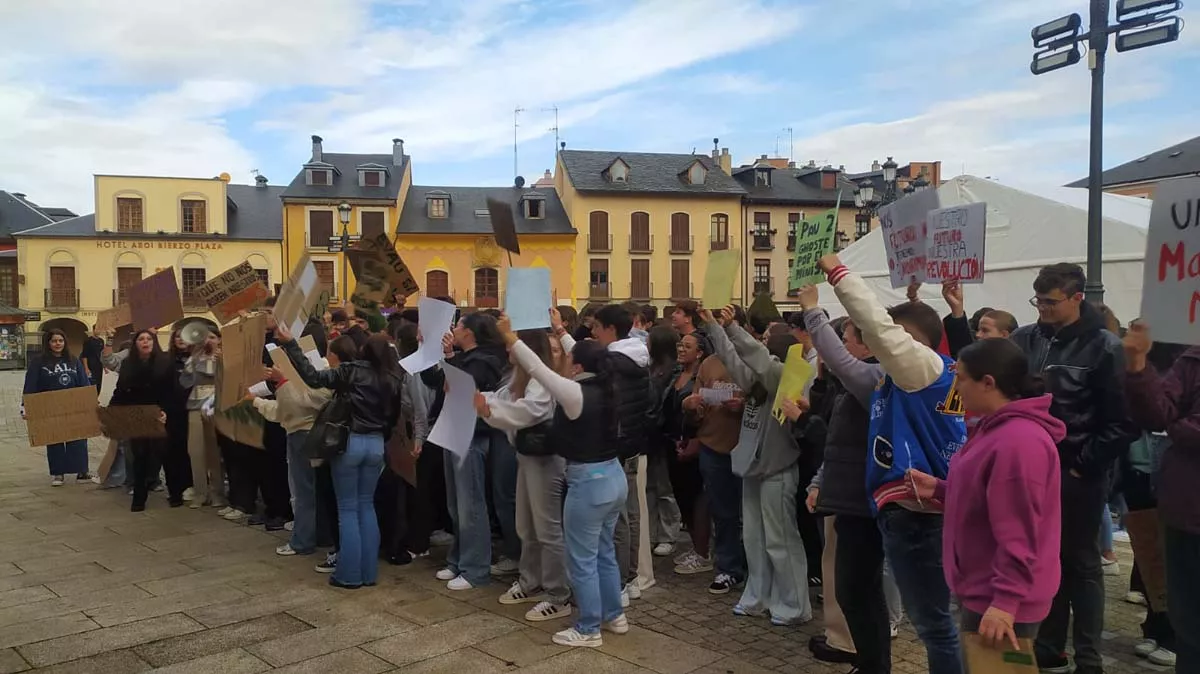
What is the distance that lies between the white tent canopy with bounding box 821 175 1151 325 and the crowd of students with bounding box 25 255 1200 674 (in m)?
6.48

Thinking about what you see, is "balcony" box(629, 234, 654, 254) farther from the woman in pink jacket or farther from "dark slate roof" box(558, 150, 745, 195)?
the woman in pink jacket

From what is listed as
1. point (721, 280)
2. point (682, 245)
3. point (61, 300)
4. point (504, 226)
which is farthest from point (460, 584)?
point (61, 300)

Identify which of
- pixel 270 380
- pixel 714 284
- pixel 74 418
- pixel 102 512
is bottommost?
pixel 102 512

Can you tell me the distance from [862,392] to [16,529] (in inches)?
322

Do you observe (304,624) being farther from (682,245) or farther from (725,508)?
(682,245)

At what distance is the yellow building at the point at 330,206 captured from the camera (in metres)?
44.2

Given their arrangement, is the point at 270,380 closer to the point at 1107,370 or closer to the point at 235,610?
the point at 235,610

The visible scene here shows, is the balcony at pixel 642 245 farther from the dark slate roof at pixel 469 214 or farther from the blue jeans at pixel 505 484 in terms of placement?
the blue jeans at pixel 505 484

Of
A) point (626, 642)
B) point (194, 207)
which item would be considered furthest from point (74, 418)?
point (194, 207)

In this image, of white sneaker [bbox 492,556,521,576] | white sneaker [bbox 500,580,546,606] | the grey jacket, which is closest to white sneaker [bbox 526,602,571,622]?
white sneaker [bbox 500,580,546,606]

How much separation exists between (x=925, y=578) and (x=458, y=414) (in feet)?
9.49

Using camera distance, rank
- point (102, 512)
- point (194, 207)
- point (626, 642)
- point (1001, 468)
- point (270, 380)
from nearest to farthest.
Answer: point (1001, 468)
point (626, 642)
point (270, 380)
point (102, 512)
point (194, 207)

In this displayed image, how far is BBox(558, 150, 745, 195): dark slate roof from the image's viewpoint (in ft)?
154

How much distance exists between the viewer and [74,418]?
9375mm
